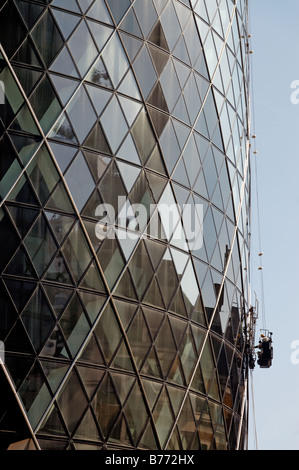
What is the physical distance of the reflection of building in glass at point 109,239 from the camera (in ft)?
74.1

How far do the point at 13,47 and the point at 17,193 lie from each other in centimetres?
424

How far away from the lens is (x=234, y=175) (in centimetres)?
3198

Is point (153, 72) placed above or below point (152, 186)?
above

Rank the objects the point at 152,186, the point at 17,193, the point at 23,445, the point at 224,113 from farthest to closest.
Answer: the point at 224,113, the point at 152,186, the point at 17,193, the point at 23,445

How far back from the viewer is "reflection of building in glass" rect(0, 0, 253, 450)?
22.6m

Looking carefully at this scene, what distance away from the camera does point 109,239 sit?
24375 mm

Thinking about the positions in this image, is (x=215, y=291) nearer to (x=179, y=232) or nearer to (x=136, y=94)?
(x=179, y=232)

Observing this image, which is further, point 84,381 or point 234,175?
point 234,175

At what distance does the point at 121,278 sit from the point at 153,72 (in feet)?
22.7

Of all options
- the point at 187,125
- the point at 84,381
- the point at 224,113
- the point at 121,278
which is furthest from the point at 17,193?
the point at 224,113

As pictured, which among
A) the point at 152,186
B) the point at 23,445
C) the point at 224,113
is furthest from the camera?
the point at 224,113

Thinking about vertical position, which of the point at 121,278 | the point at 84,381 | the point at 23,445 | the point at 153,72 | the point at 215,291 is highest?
the point at 153,72

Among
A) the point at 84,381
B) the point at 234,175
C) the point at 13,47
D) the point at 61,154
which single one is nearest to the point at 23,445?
the point at 84,381

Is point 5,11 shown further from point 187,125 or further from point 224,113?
point 224,113
